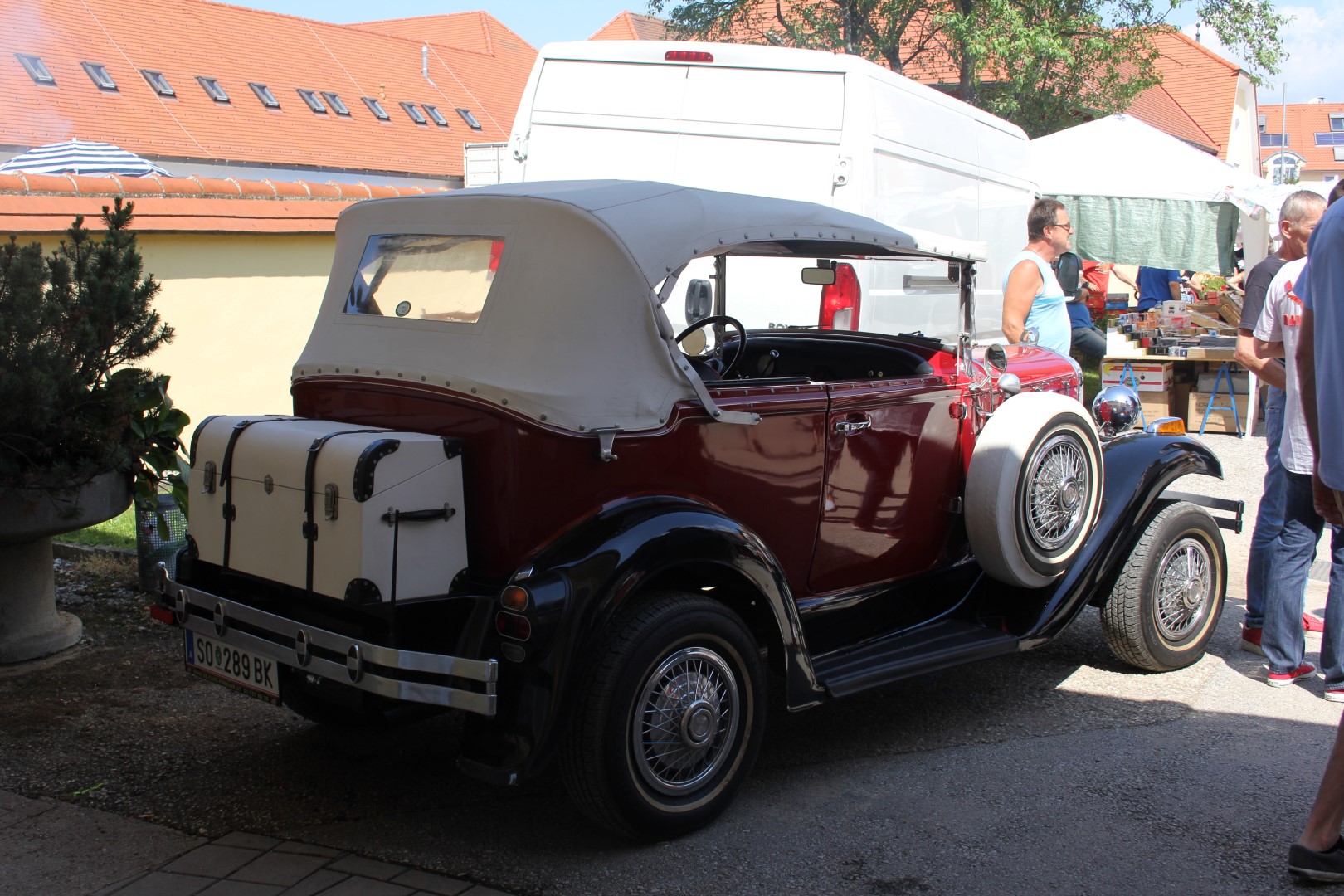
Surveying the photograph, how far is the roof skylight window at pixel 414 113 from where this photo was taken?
1731 inches

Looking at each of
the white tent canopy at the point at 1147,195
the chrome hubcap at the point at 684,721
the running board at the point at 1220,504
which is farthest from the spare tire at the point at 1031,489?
the white tent canopy at the point at 1147,195

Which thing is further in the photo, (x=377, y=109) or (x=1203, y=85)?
(x=1203, y=85)

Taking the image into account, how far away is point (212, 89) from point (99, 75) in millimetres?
3654

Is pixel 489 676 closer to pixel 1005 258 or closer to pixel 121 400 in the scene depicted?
pixel 121 400

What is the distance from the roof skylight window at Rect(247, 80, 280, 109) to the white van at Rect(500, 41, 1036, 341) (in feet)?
114

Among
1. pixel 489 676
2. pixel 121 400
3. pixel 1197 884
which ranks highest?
pixel 121 400

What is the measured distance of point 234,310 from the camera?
28.5 feet

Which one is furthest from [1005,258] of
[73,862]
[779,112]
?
[73,862]

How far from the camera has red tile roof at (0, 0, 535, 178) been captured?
33781 mm

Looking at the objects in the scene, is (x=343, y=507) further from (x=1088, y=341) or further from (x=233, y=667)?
(x=1088, y=341)

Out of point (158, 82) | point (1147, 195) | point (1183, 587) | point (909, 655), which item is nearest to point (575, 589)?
point (909, 655)

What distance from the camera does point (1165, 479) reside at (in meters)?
4.95

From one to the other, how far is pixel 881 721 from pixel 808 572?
0.82m

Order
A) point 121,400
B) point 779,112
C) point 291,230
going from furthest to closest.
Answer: point 291,230 → point 779,112 → point 121,400
